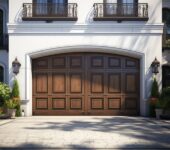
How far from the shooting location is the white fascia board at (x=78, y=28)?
18016mm

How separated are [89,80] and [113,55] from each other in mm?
1592

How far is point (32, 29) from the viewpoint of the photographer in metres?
18.1

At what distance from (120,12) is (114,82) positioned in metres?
3.16

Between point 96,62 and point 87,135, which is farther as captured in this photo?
point 96,62

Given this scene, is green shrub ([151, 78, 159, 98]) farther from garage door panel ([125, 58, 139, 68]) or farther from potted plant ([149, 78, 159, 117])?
garage door panel ([125, 58, 139, 68])

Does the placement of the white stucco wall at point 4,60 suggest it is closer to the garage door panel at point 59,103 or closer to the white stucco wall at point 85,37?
the white stucco wall at point 85,37

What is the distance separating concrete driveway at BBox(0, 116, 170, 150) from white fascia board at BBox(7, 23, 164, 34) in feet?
14.7

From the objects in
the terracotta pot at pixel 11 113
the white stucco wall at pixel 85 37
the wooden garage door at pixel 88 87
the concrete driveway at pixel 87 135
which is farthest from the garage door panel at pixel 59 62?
the concrete driveway at pixel 87 135

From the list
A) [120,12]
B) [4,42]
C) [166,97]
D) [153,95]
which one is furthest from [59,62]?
[166,97]

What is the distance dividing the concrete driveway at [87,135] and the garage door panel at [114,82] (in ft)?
10.4

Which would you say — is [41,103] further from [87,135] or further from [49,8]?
[87,135]

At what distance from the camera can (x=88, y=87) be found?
18.5 m

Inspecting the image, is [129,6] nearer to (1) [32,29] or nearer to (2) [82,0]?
(2) [82,0]

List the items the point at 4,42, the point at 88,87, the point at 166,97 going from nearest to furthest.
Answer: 1. the point at 166,97
2. the point at 88,87
3. the point at 4,42
